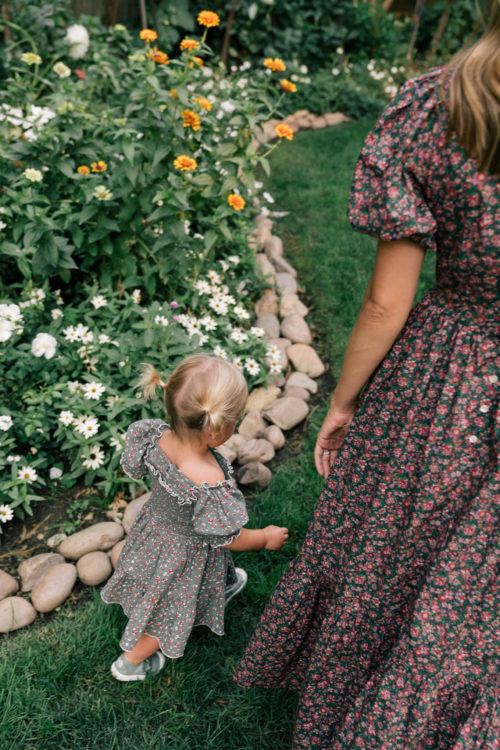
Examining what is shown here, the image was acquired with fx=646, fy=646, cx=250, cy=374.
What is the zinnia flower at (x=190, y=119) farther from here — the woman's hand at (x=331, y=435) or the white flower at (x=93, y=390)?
the woman's hand at (x=331, y=435)

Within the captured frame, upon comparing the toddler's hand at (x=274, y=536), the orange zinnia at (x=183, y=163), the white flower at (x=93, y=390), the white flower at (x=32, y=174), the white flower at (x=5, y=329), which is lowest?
the toddler's hand at (x=274, y=536)

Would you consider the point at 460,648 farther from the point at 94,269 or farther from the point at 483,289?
the point at 94,269

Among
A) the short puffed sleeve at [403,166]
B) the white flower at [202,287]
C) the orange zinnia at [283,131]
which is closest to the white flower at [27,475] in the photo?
the white flower at [202,287]

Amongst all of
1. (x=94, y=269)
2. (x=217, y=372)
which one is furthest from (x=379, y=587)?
(x=94, y=269)

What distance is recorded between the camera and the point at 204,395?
63.2 inches

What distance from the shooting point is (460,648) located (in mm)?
1337

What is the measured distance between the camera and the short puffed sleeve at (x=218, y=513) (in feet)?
5.37

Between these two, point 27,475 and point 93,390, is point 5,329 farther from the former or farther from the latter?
point 27,475

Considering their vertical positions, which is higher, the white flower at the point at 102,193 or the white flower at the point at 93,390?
the white flower at the point at 102,193

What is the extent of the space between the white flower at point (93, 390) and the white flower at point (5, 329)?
32 centimetres

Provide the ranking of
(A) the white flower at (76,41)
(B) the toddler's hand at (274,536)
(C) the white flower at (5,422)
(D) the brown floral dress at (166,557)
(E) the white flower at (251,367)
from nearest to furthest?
(D) the brown floral dress at (166,557) < (B) the toddler's hand at (274,536) < (C) the white flower at (5,422) < (E) the white flower at (251,367) < (A) the white flower at (76,41)

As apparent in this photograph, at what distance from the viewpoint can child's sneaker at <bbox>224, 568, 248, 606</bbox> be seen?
2.14m

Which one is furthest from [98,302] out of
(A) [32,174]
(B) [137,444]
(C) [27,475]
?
(B) [137,444]

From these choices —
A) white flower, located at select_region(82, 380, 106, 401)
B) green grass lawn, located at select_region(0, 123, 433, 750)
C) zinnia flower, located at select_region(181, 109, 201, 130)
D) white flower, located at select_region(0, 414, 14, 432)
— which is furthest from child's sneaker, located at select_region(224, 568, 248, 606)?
zinnia flower, located at select_region(181, 109, 201, 130)
